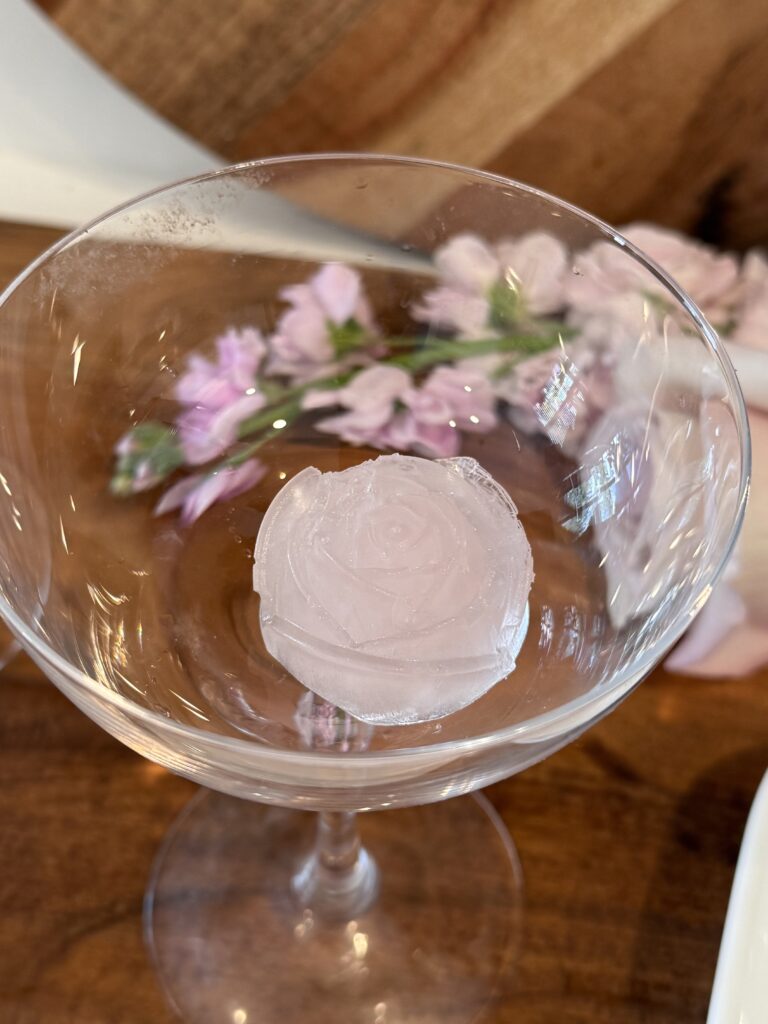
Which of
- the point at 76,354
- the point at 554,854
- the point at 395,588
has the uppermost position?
the point at 76,354

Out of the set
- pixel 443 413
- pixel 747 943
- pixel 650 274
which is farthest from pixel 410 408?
pixel 747 943

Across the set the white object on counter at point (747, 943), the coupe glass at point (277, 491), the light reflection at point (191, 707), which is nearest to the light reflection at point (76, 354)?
the coupe glass at point (277, 491)

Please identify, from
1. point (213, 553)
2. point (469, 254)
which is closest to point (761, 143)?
point (469, 254)

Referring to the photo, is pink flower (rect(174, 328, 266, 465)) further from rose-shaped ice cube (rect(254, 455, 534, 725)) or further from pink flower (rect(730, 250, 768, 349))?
pink flower (rect(730, 250, 768, 349))

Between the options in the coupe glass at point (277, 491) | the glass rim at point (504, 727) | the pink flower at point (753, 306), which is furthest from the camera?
the pink flower at point (753, 306)

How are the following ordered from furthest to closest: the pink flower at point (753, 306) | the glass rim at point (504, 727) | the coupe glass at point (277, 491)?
the pink flower at point (753, 306), the coupe glass at point (277, 491), the glass rim at point (504, 727)

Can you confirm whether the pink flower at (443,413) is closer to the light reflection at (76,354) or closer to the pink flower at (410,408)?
the pink flower at (410,408)

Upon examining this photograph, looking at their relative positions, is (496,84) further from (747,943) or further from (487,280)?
(747,943)
